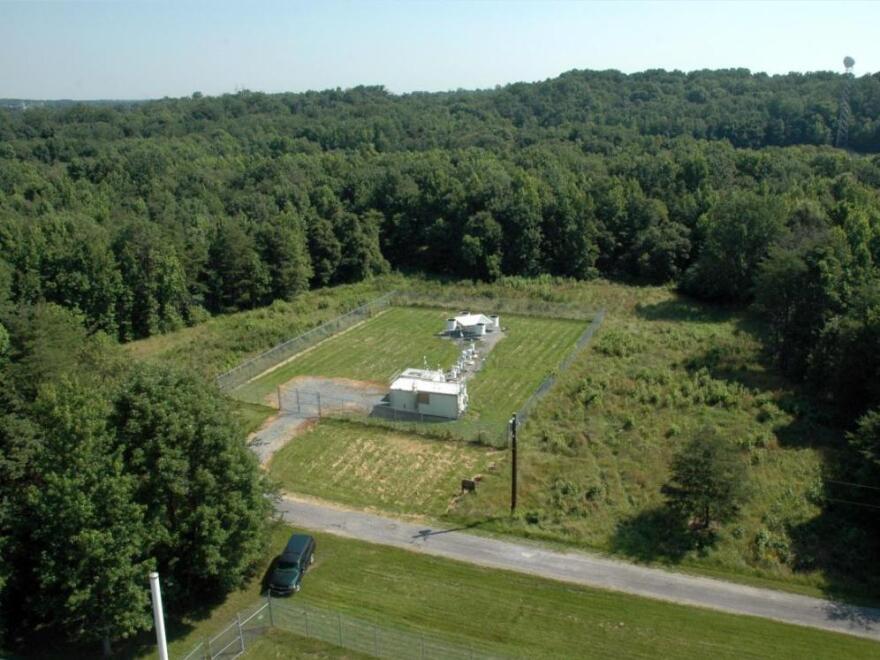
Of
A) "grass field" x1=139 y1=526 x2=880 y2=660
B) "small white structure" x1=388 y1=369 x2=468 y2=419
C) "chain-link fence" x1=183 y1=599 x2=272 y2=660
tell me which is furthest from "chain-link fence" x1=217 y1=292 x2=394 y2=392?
"chain-link fence" x1=183 y1=599 x2=272 y2=660

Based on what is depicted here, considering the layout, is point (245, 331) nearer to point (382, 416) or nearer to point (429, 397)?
point (382, 416)

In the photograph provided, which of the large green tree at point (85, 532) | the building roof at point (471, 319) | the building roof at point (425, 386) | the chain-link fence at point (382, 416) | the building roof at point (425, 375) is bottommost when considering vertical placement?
the chain-link fence at point (382, 416)

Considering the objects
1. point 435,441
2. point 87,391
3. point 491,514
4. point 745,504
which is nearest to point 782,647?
point 745,504

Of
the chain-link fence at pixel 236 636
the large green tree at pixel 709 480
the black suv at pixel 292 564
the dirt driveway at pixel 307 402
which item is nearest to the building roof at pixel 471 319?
the dirt driveway at pixel 307 402

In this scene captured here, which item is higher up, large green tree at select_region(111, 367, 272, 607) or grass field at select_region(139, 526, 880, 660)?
large green tree at select_region(111, 367, 272, 607)

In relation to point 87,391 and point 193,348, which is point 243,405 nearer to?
point 193,348

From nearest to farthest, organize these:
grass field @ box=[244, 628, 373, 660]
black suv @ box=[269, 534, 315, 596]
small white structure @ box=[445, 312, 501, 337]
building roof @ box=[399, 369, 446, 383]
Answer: grass field @ box=[244, 628, 373, 660] → black suv @ box=[269, 534, 315, 596] → building roof @ box=[399, 369, 446, 383] → small white structure @ box=[445, 312, 501, 337]

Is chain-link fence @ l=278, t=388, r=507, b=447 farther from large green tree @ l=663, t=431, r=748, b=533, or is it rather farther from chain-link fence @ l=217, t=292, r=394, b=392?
large green tree @ l=663, t=431, r=748, b=533

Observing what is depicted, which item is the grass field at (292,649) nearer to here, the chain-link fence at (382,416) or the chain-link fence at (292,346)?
the chain-link fence at (382,416)
